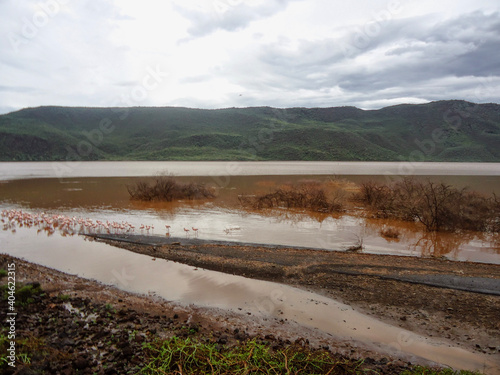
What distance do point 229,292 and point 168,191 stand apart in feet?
64.5

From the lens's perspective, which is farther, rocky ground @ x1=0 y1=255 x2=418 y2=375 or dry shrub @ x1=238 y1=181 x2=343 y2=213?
dry shrub @ x1=238 y1=181 x2=343 y2=213

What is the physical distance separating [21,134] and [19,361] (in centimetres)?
14647

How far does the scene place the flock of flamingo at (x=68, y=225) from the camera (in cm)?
1531

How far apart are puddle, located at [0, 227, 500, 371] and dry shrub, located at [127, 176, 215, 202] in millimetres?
13394

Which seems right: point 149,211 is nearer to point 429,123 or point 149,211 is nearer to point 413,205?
point 413,205

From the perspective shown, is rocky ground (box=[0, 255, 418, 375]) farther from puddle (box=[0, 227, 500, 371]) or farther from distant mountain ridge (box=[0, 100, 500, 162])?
distant mountain ridge (box=[0, 100, 500, 162])

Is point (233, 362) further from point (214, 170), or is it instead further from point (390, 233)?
point (214, 170)

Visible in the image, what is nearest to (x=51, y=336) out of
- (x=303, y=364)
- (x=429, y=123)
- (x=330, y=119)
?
(x=303, y=364)

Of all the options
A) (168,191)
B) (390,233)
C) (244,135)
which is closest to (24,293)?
(390,233)

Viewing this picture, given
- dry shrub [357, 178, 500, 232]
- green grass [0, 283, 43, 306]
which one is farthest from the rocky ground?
dry shrub [357, 178, 500, 232]

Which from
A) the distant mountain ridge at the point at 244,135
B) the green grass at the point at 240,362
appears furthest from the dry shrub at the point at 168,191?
the distant mountain ridge at the point at 244,135

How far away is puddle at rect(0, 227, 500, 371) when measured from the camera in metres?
6.19

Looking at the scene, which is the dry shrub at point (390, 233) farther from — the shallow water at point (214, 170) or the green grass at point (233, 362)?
the shallow water at point (214, 170)

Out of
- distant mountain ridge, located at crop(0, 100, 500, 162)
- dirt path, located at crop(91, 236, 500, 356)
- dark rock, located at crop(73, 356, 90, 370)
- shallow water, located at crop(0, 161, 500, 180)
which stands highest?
distant mountain ridge, located at crop(0, 100, 500, 162)
